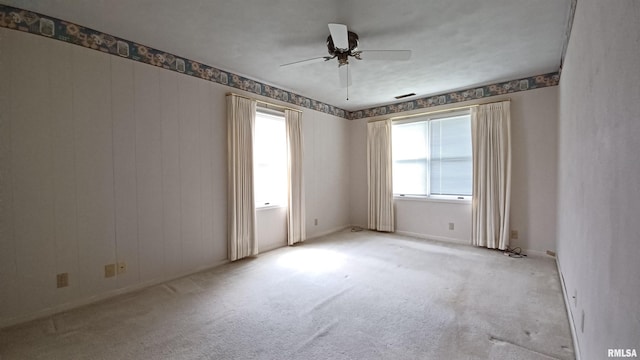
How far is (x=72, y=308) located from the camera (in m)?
2.43

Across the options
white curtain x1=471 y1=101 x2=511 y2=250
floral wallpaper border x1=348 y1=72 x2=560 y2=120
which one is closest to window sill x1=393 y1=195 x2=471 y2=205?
white curtain x1=471 y1=101 x2=511 y2=250

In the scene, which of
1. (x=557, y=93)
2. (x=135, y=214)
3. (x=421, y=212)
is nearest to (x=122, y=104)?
(x=135, y=214)

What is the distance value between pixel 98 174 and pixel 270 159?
226cm

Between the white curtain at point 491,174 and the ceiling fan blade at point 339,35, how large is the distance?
117 inches

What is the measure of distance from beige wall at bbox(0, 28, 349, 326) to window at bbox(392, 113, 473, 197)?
3.46 meters

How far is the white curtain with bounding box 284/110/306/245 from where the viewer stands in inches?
178

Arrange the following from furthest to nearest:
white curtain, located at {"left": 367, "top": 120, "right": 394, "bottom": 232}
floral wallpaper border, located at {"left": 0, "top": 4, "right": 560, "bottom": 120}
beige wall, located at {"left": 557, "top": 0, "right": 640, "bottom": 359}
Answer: white curtain, located at {"left": 367, "top": 120, "right": 394, "bottom": 232} < floral wallpaper border, located at {"left": 0, "top": 4, "right": 560, "bottom": 120} < beige wall, located at {"left": 557, "top": 0, "right": 640, "bottom": 359}

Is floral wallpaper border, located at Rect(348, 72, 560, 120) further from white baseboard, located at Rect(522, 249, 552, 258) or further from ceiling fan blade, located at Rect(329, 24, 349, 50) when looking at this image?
ceiling fan blade, located at Rect(329, 24, 349, 50)

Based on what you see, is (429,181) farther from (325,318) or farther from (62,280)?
(62,280)

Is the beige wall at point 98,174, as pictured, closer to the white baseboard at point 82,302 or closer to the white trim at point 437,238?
the white baseboard at point 82,302

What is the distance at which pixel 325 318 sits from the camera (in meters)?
2.27

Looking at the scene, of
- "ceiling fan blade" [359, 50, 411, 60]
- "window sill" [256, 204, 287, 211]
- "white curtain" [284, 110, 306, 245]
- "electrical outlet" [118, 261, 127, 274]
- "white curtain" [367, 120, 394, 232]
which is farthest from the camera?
"white curtain" [367, 120, 394, 232]

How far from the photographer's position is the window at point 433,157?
15.1 ft

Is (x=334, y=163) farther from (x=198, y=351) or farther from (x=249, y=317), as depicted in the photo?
(x=198, y=351)
